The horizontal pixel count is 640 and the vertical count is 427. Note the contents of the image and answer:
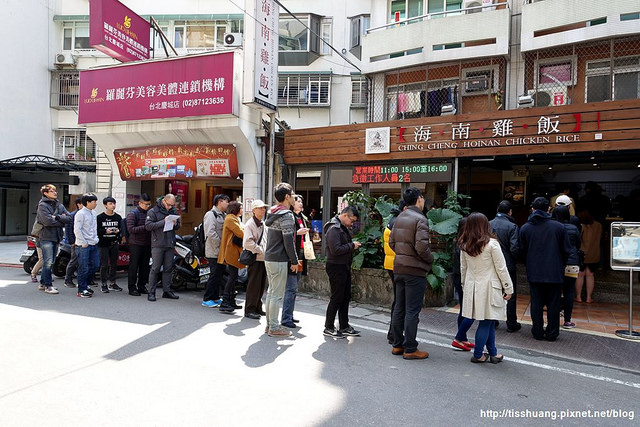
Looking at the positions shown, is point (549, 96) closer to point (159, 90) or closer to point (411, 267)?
point (411, 267)

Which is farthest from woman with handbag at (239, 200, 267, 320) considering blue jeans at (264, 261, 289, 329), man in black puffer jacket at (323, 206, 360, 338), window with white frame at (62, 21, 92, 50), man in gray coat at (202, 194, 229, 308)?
window with white frame at (62, 21, 92, 50)

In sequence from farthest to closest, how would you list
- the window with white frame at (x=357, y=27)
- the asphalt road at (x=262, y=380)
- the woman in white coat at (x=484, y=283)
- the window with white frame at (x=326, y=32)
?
the window with white frame at (x=326, y=32) → the window with white frame at (x=357, y=27) → the woman in white coat at (x=484, y=283) → the asphalt road at (x=262, y=380)

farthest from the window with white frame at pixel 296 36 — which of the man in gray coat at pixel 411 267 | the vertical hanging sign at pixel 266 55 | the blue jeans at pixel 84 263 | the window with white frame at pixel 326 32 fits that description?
the man in gray coat at pixel 411 267

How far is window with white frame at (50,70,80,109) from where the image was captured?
22.2 metres

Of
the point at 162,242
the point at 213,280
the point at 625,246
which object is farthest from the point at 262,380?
the point at 625,246

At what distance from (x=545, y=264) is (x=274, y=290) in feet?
11.8

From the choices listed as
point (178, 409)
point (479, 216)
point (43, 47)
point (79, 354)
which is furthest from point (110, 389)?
point (43, 47)

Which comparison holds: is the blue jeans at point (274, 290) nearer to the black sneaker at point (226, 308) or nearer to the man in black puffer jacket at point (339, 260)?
the man in black puffer jacket at point (339, 260)

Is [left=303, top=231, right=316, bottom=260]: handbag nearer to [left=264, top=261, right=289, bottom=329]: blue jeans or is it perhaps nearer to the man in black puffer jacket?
the man in black puffer jacket

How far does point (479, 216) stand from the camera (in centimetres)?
493

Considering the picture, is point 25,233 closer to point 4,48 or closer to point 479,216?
point 4,48

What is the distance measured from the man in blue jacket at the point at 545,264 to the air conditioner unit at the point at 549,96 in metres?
6.58

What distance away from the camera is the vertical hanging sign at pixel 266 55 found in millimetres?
10898

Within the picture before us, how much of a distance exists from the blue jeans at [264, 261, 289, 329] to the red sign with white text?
6692mm
